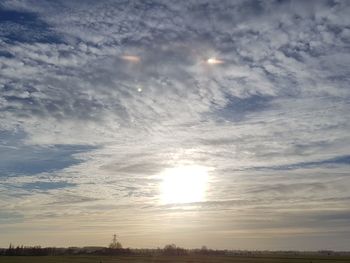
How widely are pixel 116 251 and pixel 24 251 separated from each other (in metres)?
38.1

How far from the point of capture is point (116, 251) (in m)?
193

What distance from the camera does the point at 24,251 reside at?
628ft
